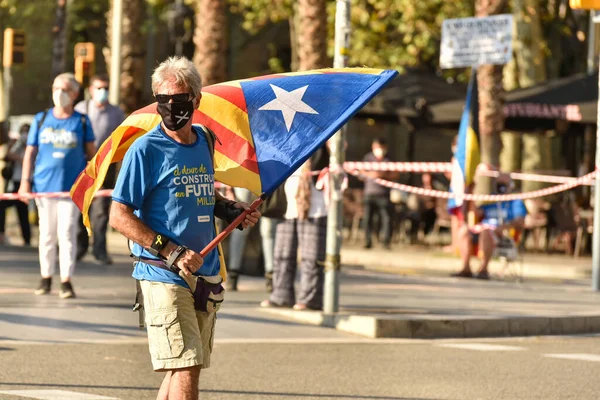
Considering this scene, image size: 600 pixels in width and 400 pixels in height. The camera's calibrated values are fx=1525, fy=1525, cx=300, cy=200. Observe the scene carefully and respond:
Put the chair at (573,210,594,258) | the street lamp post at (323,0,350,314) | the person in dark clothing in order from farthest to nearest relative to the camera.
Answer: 1. the chair at (573,210,594,258)
2. the person in dark clothing
3. the street lamp post at (323,0,350,314)

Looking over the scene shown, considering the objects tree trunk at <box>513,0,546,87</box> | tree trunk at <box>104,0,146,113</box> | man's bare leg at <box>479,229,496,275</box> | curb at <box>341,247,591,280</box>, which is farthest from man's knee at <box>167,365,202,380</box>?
tree trunk at <box>513,0,546,87</box>

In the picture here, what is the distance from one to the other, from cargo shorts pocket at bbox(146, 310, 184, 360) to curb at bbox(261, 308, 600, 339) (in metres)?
6.12

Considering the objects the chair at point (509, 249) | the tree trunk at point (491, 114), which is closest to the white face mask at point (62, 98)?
the chair at point (509, 249)

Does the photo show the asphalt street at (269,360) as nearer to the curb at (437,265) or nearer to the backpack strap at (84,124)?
the backpack strap at (84,124)

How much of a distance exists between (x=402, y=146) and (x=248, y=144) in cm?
4832

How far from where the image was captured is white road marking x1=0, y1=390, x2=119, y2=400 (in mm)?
8898

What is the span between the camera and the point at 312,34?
73.8ft

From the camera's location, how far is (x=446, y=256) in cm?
2275

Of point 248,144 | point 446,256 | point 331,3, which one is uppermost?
point 331,3

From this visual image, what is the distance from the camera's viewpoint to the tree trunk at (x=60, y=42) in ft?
107

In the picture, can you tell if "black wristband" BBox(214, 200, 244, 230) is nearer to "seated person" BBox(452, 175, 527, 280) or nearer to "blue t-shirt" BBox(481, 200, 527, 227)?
"seated person" BBox(452, 175, 527, 280)

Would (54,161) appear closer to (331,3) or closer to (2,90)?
(331,3)

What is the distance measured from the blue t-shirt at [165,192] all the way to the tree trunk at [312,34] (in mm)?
15436

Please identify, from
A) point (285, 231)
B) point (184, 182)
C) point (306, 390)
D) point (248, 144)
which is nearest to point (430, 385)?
point (306, 390)
